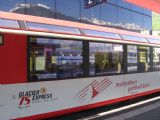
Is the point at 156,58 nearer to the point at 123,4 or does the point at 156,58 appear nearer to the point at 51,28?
the point at 51,28

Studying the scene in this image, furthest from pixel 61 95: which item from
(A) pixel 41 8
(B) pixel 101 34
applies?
(A) pixel 41 8

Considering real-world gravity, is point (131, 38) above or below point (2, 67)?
→ above

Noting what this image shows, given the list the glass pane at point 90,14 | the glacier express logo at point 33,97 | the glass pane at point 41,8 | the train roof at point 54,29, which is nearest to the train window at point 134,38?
the train roof at point 54,29

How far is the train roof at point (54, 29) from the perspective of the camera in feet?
27.6

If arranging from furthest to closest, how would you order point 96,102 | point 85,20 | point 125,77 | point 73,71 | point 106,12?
point 106,12
point 85,20
point 125,77
point 96,102
point 73,71

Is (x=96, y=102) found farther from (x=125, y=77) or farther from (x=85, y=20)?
(x=85, y=20)

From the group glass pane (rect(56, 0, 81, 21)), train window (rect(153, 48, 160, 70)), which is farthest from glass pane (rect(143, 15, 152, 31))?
train window (rect(153, 48, 160, 70))

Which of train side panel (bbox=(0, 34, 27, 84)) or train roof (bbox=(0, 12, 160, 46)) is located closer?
train side panel (bbox=(0, 34, 27, 84))

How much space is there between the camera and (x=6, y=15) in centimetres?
854

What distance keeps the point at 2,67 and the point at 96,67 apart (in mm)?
3690

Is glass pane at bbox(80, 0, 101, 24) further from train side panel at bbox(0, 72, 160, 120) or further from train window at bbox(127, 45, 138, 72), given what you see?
train side panel at bbox(0, 72, 160, 120)

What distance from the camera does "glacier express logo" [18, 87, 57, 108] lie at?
27.6 ft

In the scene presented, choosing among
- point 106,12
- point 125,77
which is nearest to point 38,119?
point 125,77

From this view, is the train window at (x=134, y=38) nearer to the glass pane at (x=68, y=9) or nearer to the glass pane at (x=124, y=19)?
the glass pane at (x=68, y=9)
